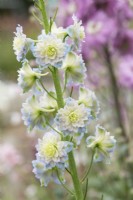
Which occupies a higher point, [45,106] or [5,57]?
[5,57]

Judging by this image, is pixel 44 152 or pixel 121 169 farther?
pixel 121 169

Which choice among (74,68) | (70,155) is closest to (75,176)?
(70,155)

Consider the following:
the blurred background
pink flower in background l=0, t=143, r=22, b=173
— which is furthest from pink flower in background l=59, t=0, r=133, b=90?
pink flower in background l=0, t=143, r=22, b=173

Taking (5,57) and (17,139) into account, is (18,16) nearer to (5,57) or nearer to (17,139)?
(5,57)

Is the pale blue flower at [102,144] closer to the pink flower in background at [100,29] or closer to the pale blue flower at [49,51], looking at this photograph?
the pale blue flower at [49,51]

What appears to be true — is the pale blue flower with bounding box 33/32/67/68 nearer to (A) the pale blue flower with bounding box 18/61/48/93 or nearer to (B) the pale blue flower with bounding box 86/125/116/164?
(A) the pale blue flower with bounding box 18/61/48/93

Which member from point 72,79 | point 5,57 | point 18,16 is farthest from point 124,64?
point 18,16

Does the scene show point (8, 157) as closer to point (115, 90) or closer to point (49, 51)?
point (115, 90)
